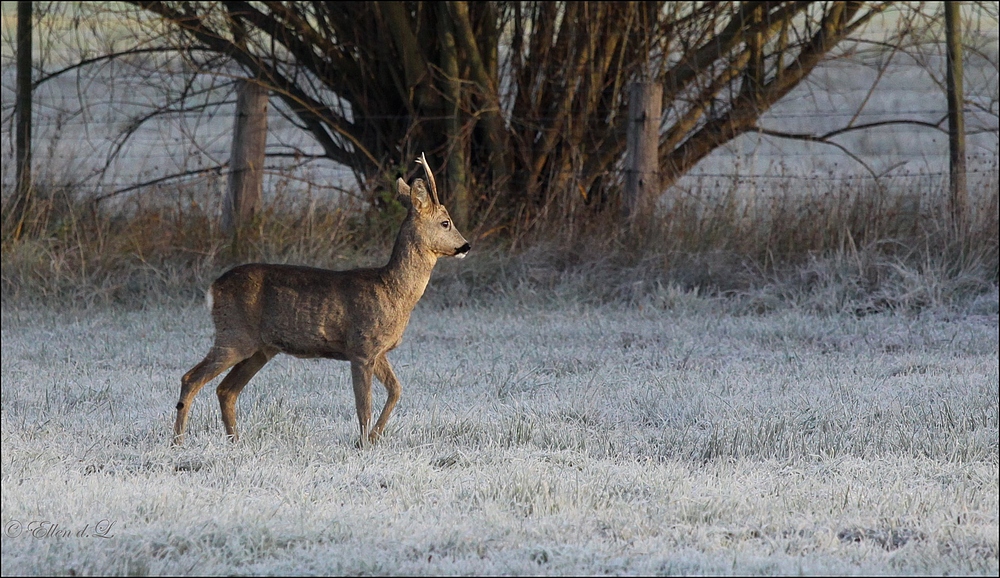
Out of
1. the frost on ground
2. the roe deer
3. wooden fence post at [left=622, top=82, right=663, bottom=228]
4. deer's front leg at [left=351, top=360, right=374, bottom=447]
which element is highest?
wooden fence post at [left=622, top=82, right=663, bottom=228]

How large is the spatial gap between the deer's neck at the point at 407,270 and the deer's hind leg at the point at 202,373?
646mm

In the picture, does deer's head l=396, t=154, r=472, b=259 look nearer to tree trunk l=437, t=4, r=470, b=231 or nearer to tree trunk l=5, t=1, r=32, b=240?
tree trunk l=437, t=4, r=470, b=231

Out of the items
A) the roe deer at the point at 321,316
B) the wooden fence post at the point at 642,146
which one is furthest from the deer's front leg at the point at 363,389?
the wooden fence post at the point at 642,146

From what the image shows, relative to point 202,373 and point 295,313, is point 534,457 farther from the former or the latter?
point 202,373


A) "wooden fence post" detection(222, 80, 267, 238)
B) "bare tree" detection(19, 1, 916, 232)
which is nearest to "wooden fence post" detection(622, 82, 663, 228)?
"bare tree" detection(19, 1, 916, 232)

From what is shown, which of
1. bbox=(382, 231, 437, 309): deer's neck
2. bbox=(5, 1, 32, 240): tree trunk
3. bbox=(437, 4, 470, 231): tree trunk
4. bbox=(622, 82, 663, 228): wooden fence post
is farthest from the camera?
bbox=(5, 1, 32, 240): tree trunk

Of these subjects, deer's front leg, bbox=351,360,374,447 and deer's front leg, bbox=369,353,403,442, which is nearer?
deer's front leg, bbox=351,360,374,447

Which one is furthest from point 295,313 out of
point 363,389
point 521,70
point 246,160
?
point 521,70

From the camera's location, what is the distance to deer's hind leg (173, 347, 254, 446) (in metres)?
4.78

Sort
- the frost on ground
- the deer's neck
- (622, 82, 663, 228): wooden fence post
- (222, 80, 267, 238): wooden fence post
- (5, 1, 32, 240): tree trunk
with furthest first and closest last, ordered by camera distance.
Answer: (5, 1, 32, 240): tree trunk
(622, 82, 663, 228): wooden fence post
(222, 80, 267, 238): wooden fence post
the deer's neck
the frost on ground

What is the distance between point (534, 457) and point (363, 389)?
0.75 meters

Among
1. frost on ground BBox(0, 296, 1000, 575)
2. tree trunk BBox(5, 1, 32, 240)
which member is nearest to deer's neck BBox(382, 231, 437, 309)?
frost on ground BBox(0, 296, 1000, 575)

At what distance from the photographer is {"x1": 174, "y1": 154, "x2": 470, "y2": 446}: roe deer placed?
15.7ft

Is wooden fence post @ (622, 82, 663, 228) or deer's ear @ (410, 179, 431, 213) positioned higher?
wooden fence post @ (622, 82, 663, 228)
